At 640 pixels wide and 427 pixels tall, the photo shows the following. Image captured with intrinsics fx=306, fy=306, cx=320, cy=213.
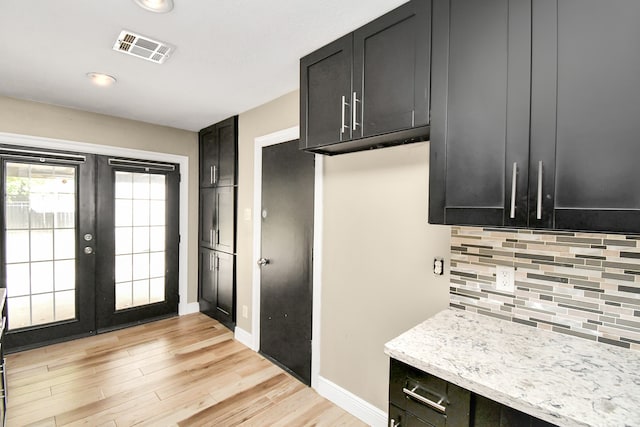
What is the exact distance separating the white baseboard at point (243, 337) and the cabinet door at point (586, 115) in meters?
2.81

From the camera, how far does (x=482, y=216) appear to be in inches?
48.2

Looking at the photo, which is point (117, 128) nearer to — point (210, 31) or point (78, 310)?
point (78, 310)

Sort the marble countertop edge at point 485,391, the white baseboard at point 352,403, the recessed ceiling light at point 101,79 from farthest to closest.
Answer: the recessed ceiling light at point 101,79, the white baseboard at point 352,403, the marble countertop edge at point 485,391

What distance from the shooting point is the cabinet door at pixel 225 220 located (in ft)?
11.3

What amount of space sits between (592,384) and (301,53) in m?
2.13

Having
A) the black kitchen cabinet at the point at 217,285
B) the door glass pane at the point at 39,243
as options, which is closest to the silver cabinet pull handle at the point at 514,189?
the black kitchen cabinet at the point at 217,285

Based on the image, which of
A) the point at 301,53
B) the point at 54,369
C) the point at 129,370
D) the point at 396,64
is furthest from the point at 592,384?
the point at 54,369

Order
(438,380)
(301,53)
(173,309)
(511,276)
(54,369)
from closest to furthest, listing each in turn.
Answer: (438,380) → (511,276) → (301,53) → (54,369) → (173,309)

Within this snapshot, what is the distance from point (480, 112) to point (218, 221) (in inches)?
124

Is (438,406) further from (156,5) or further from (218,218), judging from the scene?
(218,218)

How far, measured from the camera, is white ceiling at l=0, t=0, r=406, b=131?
1.56 meters

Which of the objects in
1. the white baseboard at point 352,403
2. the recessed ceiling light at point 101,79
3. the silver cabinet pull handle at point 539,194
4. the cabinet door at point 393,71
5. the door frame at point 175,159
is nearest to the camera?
the silver cabinet pull handle at point 539,194

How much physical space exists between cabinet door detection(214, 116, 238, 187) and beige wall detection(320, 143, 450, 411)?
4.98ft

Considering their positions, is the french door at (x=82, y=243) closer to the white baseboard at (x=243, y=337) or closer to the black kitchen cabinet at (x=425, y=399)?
the white baseboard at (x=243, y=337)
